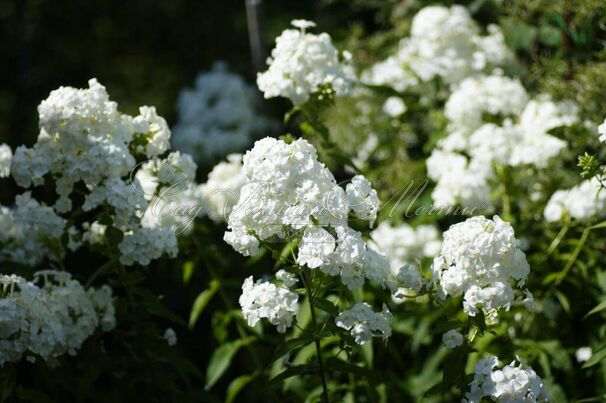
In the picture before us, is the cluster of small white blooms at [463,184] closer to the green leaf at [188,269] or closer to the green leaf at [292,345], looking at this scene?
the green leaf at [188,269]

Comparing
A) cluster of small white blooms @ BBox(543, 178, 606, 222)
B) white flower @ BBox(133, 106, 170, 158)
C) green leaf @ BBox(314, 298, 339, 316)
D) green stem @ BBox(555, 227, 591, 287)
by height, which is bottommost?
green stem @ BBox(555, 227, 591, 287)

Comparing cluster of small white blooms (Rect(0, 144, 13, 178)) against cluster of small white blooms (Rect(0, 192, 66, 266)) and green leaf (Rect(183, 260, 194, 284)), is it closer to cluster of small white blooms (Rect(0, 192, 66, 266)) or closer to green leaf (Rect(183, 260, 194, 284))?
cluster of small white blooms (Rect(0, 192, 66, 266))

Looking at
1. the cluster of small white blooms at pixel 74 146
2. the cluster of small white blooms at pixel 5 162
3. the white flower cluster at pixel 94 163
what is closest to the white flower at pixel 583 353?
the white flower cluster at pixel 94 163

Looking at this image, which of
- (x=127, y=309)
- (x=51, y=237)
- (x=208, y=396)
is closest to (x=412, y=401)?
(x=208, y=396)

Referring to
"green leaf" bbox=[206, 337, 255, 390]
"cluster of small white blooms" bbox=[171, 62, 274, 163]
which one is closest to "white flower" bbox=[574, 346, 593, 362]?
"green leaf" bbox=[206, 337, 255, 390]

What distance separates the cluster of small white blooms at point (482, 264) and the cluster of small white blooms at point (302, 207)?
257 millimetres

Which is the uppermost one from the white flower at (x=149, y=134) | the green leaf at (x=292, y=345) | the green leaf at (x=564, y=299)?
the white flower at (x=149, y=134)

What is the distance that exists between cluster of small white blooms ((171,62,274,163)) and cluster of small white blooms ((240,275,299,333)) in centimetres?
353

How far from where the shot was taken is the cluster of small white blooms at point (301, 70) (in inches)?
135

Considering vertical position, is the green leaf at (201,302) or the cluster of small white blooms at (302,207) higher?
the cluster of small white blooms at (302,207)

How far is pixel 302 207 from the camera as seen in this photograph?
244 cm

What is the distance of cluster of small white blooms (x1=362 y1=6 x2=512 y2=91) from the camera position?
461cm

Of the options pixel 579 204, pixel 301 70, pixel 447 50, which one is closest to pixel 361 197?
pixel 301 70

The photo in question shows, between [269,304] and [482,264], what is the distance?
24.1 inches
